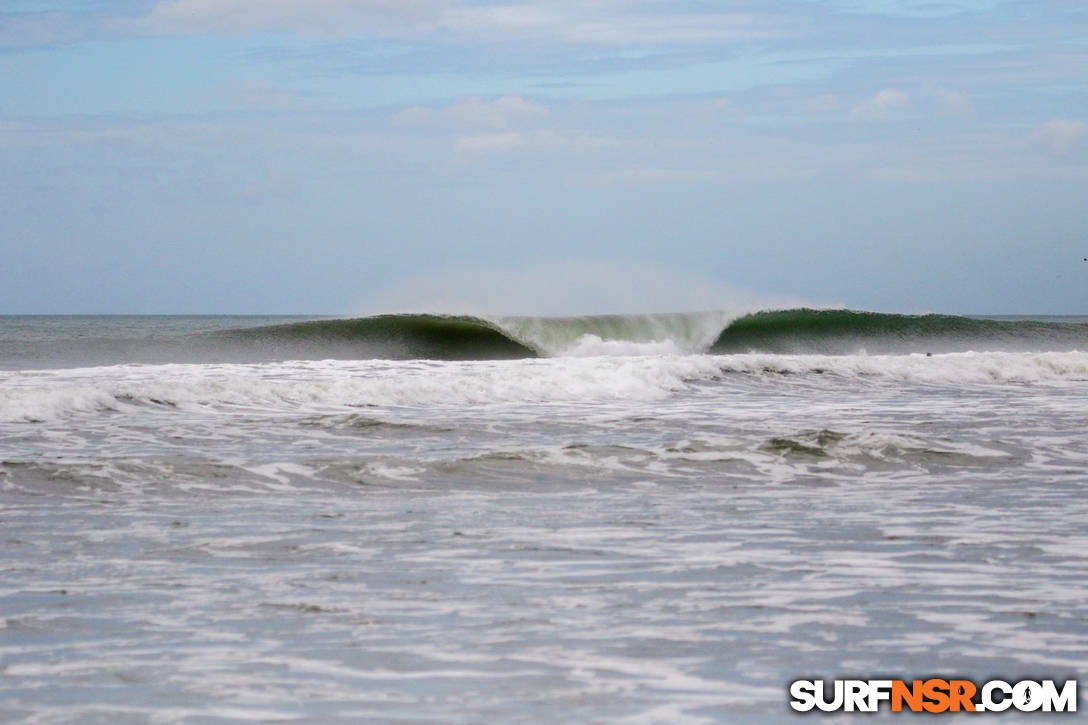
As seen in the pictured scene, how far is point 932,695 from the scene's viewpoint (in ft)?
9.59

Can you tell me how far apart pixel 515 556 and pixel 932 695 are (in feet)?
6.18

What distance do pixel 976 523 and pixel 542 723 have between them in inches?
119

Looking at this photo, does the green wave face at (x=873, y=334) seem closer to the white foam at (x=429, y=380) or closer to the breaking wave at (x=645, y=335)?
the breaking wave at (x=645, y=335)

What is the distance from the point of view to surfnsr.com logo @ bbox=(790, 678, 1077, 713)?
2.85 m

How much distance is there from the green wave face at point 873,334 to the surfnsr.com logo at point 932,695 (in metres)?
23.0

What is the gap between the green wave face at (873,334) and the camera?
27375mm

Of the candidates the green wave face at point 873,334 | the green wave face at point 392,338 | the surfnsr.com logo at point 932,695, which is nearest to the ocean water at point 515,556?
the surfnsr.com logo at point 932,695

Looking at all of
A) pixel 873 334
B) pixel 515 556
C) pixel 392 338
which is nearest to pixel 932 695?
pixel 515 556

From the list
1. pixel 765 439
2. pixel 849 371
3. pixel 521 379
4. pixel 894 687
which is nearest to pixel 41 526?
pixel 894 687

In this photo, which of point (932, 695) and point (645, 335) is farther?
point (645, 335)

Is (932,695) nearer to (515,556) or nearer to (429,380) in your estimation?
(515,556)

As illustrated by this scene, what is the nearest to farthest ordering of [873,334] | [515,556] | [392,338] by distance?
[515,556] < [392,338] < [873,334]

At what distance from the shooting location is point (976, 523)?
17.1ft

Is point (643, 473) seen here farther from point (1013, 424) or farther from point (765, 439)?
point (1013, 424)
